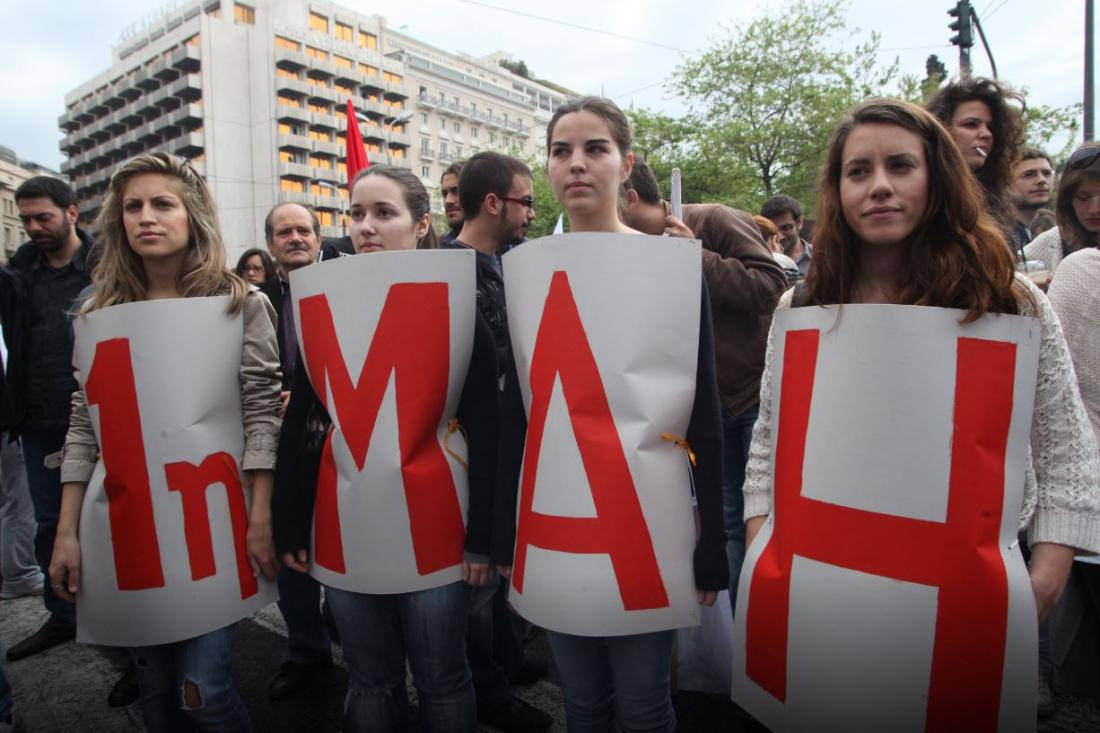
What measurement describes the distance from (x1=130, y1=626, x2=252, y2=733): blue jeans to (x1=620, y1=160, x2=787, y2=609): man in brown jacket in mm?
1705

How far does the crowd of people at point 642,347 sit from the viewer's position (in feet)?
4.62

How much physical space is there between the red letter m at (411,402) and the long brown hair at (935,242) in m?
0.95

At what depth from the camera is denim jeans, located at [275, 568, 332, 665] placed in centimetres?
286

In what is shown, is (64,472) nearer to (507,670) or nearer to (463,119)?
(507,670)

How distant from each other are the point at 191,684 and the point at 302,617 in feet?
3.56

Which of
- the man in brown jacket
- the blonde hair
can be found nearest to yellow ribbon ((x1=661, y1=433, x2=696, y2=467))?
the man in brown jacket

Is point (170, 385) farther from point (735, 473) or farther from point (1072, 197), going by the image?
point (1072, 197)

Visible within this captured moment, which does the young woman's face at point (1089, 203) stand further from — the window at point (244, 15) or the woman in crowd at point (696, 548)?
Answer: the window at point (244, 15)

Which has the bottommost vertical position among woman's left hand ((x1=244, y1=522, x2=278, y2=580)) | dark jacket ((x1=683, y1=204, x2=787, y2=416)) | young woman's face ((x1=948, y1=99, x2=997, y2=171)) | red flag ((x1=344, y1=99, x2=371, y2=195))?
woman's left hand ((x1=244, y1=522, x2=278, y2=580))

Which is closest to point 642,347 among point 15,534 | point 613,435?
point 613,435

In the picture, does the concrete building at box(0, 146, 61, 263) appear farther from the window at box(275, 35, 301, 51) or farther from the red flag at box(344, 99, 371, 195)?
the red flag at box(344, 99, 371, 195)

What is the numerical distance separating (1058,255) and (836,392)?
1.80 metres

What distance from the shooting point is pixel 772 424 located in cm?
156

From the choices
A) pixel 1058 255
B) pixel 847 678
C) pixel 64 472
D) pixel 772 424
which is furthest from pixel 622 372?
pixel 1058 255
